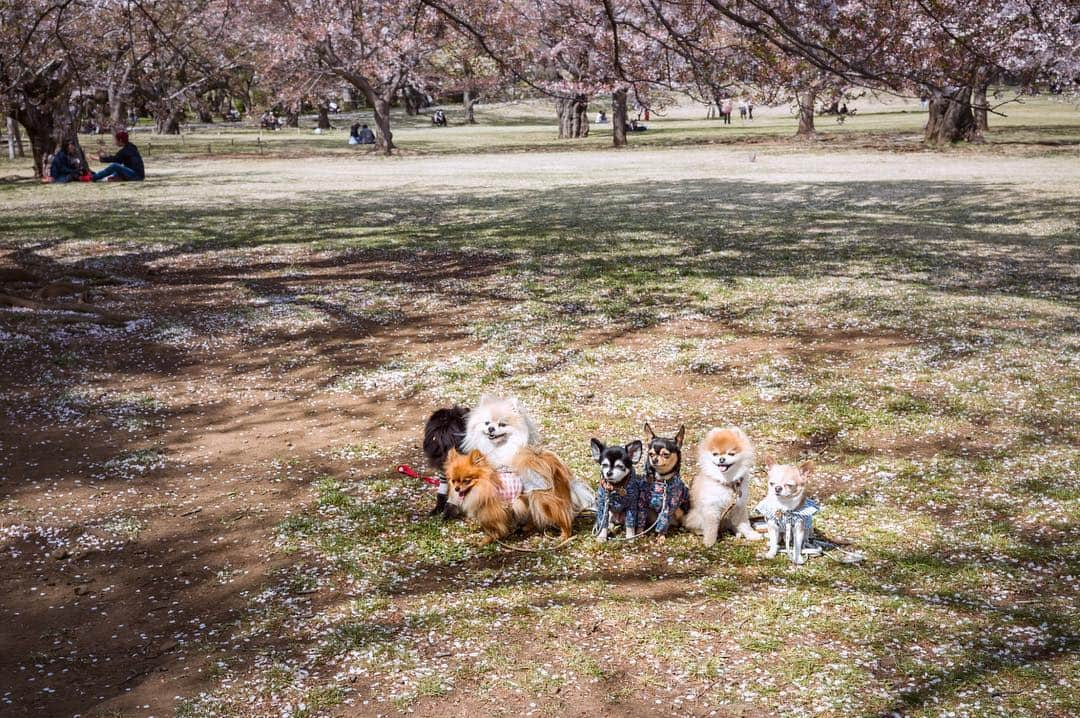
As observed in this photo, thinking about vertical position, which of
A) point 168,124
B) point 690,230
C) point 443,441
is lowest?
point 443,441

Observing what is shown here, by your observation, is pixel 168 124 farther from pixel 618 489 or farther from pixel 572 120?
pixel 618 489

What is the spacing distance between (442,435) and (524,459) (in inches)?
42.9

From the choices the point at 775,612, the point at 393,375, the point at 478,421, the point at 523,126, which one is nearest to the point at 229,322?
the point at 393,375

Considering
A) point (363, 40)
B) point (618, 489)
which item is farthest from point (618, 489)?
point (363, 40)

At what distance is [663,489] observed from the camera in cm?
644

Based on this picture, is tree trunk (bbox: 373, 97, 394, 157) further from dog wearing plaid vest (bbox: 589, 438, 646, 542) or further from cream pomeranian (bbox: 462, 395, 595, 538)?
dog wearing plaid vest (bbox: 589, 438, 646, 542)

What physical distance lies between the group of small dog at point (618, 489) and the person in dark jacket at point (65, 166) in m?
32.7

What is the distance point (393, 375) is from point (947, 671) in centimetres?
747

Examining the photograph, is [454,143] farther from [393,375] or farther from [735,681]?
[735,681]

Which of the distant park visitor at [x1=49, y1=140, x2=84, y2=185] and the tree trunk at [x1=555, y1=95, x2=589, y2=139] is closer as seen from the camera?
the distant park visitor at [x1=49, y1=140, x2=84, y2=185]

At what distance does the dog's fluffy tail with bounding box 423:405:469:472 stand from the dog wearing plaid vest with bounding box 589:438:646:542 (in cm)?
125

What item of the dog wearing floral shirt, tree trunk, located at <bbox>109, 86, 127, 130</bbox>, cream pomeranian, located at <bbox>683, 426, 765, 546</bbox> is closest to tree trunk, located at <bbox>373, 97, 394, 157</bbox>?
tree trunk, located at <bbox>109, 86, 127, 130</bbox>

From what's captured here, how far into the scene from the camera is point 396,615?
18.7 feet

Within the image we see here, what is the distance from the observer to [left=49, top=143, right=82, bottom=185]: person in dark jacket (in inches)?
1330
